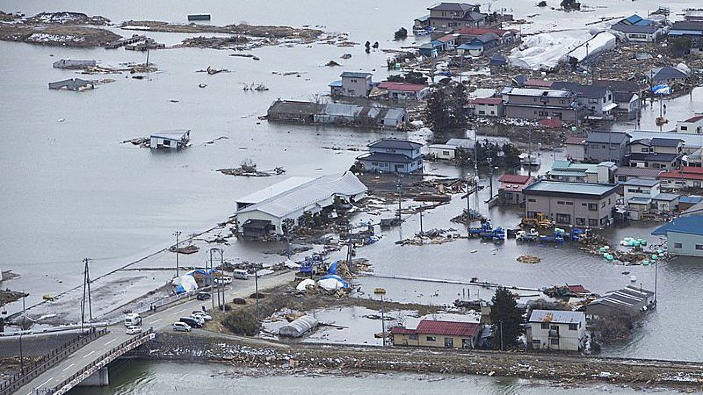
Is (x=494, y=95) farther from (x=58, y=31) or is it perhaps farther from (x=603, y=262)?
(x=58, y=31)

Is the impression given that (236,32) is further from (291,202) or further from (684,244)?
(684,244)

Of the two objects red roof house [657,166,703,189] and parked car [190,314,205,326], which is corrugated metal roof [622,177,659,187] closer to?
red roof house [657,166,703,189]

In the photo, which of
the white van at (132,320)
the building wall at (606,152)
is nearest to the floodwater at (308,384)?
the white van at (132,320)

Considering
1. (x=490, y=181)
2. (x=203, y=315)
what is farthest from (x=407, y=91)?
(x=203, y=315)

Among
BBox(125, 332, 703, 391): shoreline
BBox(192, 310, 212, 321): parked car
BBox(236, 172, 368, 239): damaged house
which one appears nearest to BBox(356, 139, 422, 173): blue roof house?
BBox(236, 172, 368, 239): damaged house

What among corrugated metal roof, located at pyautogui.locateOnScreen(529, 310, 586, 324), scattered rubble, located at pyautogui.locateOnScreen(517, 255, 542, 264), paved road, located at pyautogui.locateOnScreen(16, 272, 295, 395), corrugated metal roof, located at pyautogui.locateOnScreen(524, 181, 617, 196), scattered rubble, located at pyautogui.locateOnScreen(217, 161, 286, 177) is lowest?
scattered rubble, located at pyautogui.locateOnScreen(517, 255, 542, 264)

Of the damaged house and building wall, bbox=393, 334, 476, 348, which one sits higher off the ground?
the damaged house

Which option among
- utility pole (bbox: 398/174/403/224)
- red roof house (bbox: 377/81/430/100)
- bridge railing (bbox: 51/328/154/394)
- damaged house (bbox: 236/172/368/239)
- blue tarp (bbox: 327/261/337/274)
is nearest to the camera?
bridge railing (bbox: 51/328/154/394)
